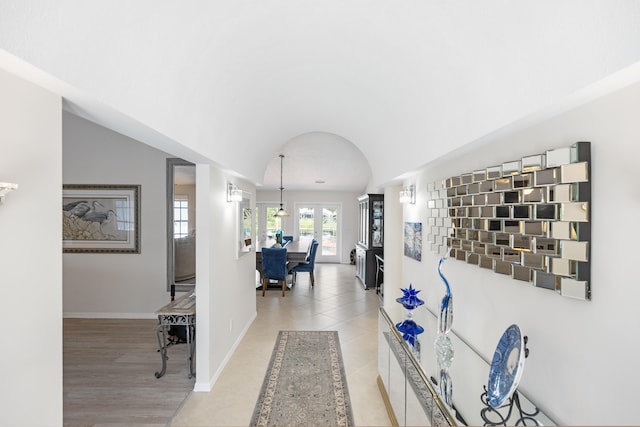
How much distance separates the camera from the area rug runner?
2676 millimetres

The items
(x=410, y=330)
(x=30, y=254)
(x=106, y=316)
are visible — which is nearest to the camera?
(x=30, y=254)

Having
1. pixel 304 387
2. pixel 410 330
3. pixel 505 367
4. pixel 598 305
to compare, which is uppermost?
pixel 598 305

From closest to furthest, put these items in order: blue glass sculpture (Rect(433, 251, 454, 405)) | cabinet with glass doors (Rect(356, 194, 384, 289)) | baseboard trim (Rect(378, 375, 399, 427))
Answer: blue glass sculpture (Rect(433, 251, 454, 405))
baseboard trim (Rect(378, 375, 399, 427))
cabinet with glass doors (Rect(356, 194, 384, 289))

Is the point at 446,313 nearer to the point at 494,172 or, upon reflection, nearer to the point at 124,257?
the point at 494,172

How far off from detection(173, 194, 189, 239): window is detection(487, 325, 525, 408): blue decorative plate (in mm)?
4497

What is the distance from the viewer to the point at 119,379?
321 cm

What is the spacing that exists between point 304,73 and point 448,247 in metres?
1.98

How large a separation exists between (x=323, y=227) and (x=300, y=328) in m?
6.10

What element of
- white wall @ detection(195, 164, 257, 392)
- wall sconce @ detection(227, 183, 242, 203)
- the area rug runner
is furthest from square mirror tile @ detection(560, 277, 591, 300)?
wall sconce @ detection(227, 183, 242, 203)

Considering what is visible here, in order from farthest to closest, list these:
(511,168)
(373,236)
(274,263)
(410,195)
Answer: (373,236) < (274,263) < (410,195) < (511,168)

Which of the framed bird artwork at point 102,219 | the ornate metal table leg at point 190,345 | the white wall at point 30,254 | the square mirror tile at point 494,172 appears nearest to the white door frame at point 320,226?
the framed bird artwork at point 102,219

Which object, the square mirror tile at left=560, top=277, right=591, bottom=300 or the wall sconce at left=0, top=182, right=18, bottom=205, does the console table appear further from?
the square mirror tile at left=560, top=277, right=591, bottom=300

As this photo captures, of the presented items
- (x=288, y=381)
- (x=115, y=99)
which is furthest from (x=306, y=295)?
(x=115, y=99)

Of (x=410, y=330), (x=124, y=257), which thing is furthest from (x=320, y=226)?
(x=410, y=330)
